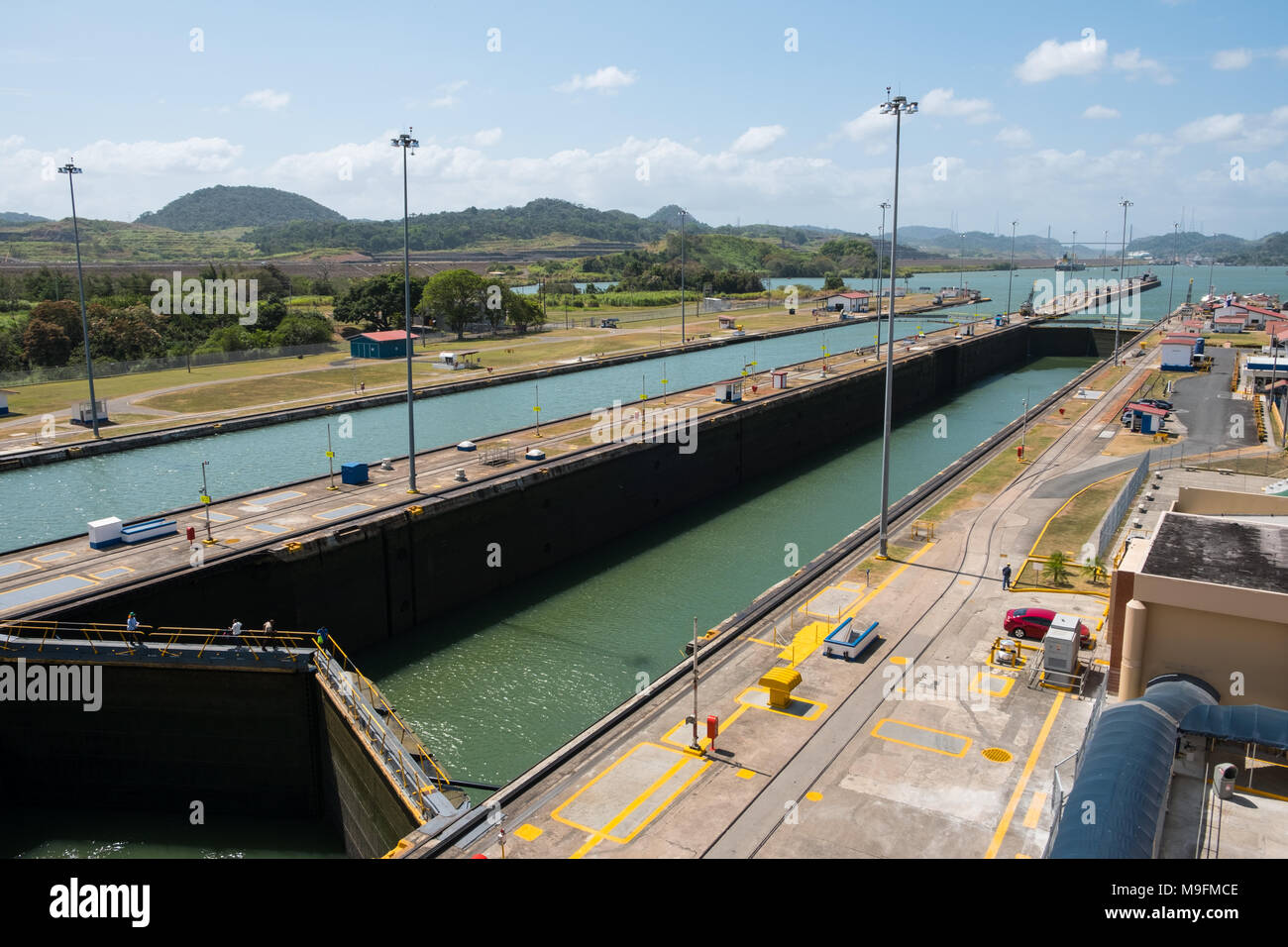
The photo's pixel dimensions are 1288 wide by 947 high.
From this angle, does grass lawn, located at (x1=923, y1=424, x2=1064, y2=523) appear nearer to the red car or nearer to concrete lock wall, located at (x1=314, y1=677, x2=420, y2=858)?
the red car

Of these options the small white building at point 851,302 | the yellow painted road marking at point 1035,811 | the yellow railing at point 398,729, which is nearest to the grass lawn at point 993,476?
the yellow painted road marking at point 1035,811

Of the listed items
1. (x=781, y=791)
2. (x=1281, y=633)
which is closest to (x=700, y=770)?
(x=781, y=791)

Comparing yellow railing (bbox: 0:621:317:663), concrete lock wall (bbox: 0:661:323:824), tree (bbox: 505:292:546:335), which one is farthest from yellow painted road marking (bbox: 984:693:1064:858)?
tree (bbox: 505:292:546:335)

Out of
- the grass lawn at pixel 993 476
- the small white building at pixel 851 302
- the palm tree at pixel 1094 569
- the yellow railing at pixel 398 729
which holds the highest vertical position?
the small white building at pixel 851 302

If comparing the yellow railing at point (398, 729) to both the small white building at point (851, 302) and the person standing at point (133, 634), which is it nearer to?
the person standing at point (133, 634)

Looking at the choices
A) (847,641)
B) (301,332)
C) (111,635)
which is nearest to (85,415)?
(301,332)
